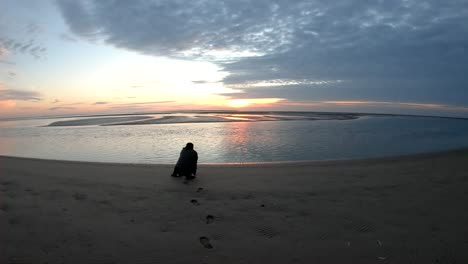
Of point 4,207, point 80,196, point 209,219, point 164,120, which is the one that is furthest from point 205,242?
point 164,120

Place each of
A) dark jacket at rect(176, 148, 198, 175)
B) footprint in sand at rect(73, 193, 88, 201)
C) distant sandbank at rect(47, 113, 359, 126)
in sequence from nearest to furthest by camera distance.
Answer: footprint in sand at rect(73, 193, 88, 201) < dark jacket at rect(176, 148, 198, 175) < distant sandbank at rect(47, 113, 359, 126)

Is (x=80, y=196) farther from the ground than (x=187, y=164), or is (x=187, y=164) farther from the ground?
(x=187, y=164)

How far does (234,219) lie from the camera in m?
6.27

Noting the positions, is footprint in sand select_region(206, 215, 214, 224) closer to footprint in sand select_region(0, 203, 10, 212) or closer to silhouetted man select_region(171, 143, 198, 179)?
footprint in sand select_region(0, 203, 10, 212)

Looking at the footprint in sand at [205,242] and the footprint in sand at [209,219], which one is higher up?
the footprint in sand at [209,219]

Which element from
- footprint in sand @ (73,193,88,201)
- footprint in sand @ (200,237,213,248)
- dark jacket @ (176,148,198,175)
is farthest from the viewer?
dark jacket @ (176,148,198,175)

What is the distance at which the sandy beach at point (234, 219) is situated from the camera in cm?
474

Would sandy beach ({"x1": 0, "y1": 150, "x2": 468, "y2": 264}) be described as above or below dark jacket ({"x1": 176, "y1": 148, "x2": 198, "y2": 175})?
below

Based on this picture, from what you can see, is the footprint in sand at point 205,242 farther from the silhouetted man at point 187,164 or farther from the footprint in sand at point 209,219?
the silhouetted man at point 187,164

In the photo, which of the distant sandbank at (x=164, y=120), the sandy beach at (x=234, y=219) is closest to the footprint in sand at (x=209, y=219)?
the sandy beach at (x=234, y=219)

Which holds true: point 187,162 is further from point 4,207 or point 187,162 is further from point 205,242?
point 205,242

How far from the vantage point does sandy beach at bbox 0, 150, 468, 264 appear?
4738 mm

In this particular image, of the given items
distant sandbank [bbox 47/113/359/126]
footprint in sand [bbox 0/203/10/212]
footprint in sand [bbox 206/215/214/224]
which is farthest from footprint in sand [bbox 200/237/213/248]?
distant sandbank [bbox 47/113/359/126]

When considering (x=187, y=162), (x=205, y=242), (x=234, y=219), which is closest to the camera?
(x=205, y=242)
